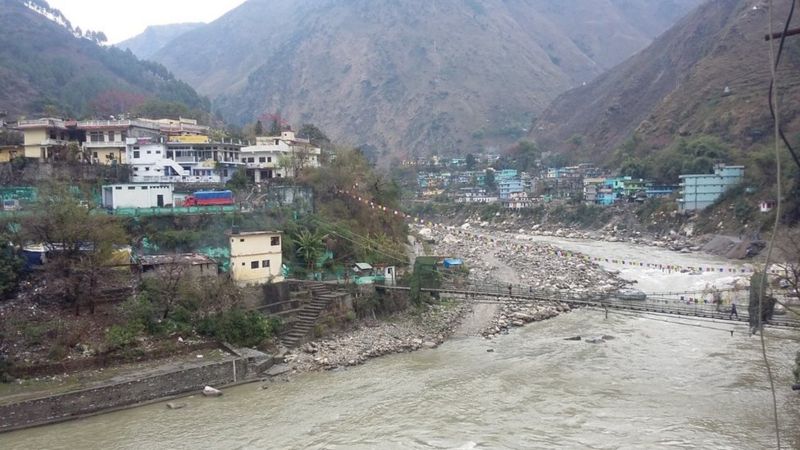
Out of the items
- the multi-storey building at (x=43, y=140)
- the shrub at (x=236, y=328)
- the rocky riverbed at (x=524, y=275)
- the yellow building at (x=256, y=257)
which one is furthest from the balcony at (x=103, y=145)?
the rocky riverbed at (x=524, y=275)

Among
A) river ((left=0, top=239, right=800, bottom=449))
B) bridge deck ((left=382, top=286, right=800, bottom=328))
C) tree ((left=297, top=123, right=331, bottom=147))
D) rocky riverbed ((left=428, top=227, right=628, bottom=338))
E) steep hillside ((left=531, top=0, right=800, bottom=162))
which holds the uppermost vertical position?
steep hillside ((left=531, top=0, right=800, bottom=162))

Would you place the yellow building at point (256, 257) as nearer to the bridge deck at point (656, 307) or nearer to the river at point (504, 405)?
the bridge deck at point (656, 307)

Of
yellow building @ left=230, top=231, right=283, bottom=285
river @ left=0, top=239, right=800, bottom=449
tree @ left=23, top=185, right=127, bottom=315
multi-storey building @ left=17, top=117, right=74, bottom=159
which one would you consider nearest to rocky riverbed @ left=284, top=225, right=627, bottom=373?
river @ left=0, top=239, right=800, bottom=449

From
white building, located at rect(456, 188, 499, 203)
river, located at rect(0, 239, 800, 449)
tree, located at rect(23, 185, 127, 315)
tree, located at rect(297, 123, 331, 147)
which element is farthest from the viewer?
white building, located at rect(456, 188, 499, 203)

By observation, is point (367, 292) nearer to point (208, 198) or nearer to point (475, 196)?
point (208, 198)

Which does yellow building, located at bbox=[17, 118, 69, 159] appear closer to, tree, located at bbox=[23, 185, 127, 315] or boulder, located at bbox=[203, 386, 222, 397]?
tree, located at bbox=[23, 185, 127, 315]

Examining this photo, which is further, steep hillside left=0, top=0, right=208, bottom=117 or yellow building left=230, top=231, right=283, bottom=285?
steep hillside left=0, top=0, right=208, bottom=117
